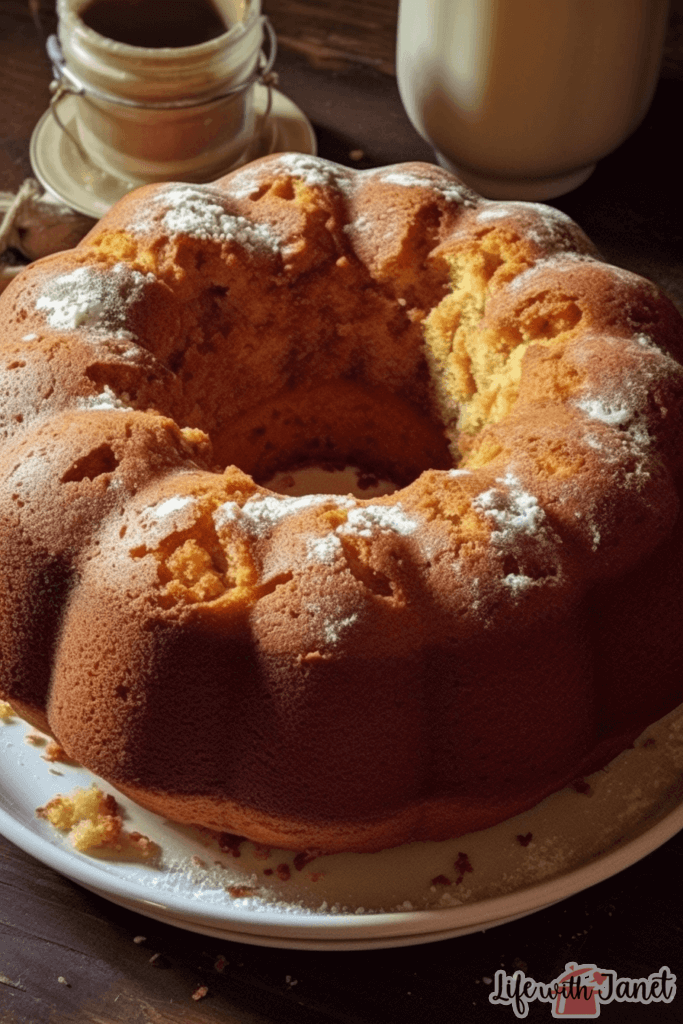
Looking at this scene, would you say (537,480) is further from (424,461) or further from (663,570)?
(424,461)

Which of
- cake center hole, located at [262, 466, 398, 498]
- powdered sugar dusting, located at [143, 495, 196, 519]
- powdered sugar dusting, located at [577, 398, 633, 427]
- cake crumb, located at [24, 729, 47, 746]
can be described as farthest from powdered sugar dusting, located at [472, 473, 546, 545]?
cake crumb, located at [24, 729, 47, 746]

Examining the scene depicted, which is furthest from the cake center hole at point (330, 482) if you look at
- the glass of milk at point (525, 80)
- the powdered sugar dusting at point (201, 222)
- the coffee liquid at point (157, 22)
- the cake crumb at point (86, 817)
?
the coffee liquid at point (157, 22)

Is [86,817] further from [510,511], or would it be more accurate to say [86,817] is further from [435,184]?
[435,184]

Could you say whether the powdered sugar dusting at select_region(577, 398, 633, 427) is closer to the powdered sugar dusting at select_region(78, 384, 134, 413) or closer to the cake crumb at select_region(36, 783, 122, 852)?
the powdered sugar dusting at select_region(78, 384, 134, 413)

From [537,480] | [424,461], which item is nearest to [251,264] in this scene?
[424,461]

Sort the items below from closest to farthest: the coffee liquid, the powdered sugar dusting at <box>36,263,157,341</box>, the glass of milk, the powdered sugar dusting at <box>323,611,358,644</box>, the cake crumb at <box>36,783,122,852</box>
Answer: the powdered sugar dusting at <box>323,611,358,644</box>, the cake crumb at <box>36,783,122,852</box>, the powdered sugar dusting at <box>36,263,157,341</box>, the glass of milk, the coffee liquid

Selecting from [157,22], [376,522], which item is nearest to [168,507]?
[376,522]
